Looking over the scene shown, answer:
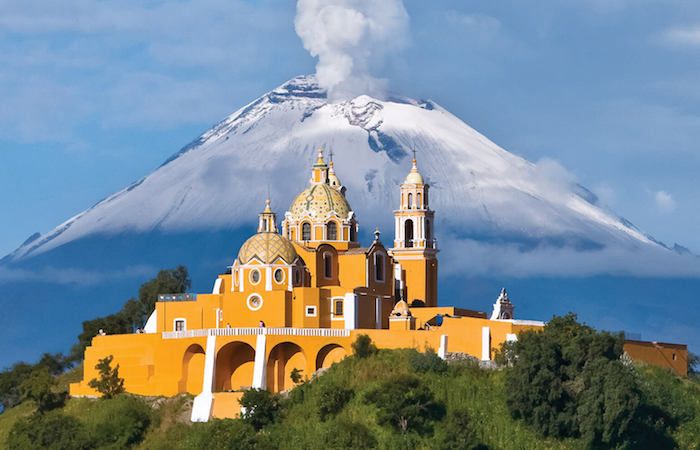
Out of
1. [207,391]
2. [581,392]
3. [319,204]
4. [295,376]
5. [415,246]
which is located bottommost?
[581,392]

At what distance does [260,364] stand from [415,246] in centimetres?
1226

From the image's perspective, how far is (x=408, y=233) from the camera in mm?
84875

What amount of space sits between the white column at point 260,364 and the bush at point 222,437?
2.52m

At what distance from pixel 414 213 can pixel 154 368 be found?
1400cm

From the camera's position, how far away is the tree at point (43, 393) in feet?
256

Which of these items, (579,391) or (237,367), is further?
(237,367)

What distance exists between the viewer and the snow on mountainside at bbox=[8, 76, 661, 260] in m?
148

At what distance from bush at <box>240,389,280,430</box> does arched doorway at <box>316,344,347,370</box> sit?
3327 millimetres

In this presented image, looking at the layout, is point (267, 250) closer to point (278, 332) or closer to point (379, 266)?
point (278, 332)

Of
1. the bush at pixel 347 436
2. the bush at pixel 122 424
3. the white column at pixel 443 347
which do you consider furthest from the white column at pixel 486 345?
the bush at pixel 122 424

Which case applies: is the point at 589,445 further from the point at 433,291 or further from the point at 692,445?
the point at 433,291

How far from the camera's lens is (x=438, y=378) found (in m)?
72.1

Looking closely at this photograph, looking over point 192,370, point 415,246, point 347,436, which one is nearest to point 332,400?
point 347,436

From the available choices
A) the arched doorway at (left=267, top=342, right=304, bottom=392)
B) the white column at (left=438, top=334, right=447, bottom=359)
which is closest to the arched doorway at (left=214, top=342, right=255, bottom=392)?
the arched doorway at (left=267, top=342, right=304, bottom=392)
